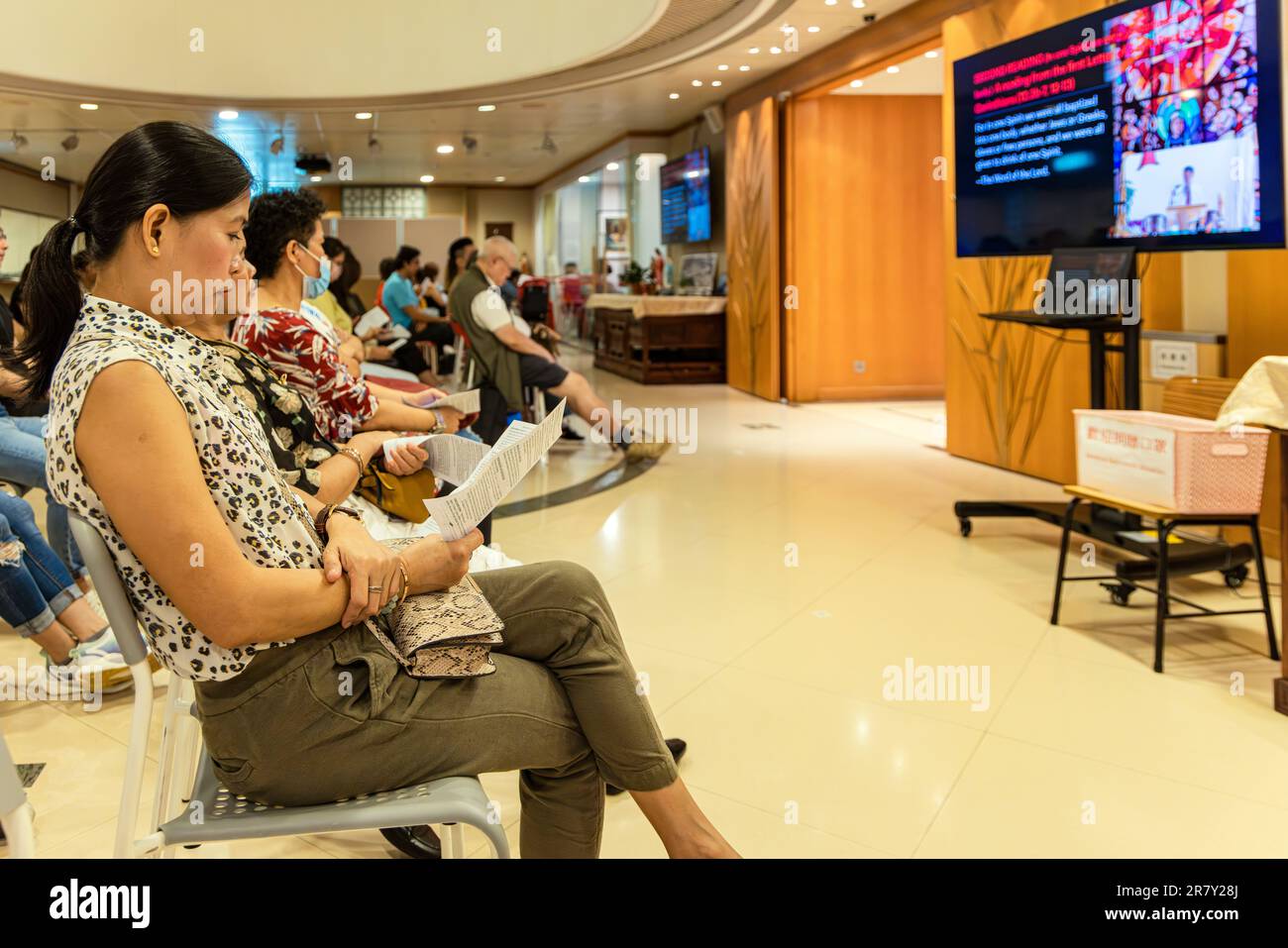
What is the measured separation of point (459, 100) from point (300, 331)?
8686 millimetres

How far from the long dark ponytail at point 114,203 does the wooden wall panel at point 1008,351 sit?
4.63 metres

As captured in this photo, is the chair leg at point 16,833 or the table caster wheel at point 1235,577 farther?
the table caster wheel at point 1235,577

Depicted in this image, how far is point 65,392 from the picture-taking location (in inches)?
48.0

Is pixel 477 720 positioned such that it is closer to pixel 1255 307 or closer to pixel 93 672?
pixel 93 672

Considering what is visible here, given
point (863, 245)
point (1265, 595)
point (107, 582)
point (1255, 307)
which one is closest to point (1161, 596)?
point (1265, 595)

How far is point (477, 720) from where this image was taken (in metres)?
1.38

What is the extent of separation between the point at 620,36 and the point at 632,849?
24.7 ft

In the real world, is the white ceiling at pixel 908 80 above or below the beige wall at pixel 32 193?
below

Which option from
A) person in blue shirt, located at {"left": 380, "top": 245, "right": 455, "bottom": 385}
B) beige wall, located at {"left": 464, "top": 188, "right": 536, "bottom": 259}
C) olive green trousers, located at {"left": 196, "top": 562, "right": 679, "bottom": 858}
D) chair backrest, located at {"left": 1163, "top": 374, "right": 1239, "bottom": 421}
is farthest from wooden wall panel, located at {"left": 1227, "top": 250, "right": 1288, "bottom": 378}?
beige wall, located at {"left": 464, "top": 188, "right": 536, "bottom": 259}

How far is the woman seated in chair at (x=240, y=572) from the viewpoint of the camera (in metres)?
1.21

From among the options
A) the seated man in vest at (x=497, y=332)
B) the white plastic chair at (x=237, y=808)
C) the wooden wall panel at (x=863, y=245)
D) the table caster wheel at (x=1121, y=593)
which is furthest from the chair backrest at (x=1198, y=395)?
the wooden wall panel at (x=863, y=245)

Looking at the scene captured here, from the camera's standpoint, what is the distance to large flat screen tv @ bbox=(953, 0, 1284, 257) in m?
3.71

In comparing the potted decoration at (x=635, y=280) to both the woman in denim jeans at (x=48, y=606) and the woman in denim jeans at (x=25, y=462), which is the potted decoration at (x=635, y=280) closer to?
the woman in denim jeans at (x=25, y=462)
